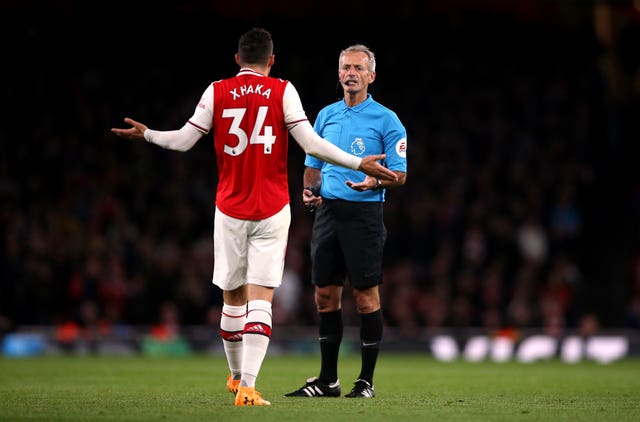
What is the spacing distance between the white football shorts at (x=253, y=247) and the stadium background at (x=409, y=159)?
9.91m

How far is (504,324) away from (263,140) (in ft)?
38.5

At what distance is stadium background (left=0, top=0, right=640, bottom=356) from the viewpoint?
17.9 m

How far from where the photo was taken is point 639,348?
55.3ft

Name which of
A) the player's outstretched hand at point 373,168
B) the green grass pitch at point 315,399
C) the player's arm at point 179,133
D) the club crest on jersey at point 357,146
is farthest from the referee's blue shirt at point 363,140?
the green grass pitch at point 315,399

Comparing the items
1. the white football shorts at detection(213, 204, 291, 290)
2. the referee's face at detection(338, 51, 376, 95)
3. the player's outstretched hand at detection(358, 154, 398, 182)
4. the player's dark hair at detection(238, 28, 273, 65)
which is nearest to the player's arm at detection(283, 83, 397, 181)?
the player's outstretched hand at detection(358, 154, 398, 182)

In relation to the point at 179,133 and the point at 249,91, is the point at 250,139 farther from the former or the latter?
the point at 179,133

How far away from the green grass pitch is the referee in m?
0.35

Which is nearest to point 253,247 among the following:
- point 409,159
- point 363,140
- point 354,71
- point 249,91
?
point 249,91

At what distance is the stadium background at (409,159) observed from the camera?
17.9 m

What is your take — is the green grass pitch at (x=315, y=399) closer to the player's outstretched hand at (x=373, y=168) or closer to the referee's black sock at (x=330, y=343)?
the referee's black sock at (x=330, y=343)

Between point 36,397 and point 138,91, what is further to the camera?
point 138,91

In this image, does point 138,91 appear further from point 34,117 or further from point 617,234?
point 617,234

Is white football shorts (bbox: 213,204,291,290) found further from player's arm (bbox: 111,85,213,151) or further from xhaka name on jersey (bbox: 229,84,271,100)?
xhaka name on jersey (bbox: 229,84,271,100)

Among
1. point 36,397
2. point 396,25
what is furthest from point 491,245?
point 36,397
